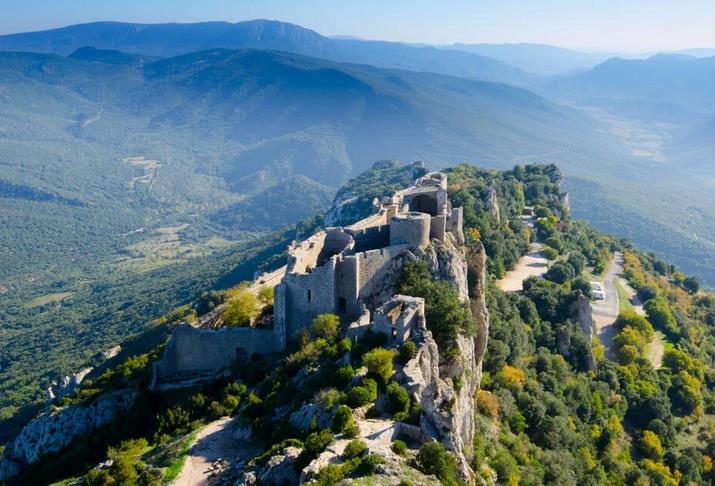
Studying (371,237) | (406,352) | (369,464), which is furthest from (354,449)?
(371,237)

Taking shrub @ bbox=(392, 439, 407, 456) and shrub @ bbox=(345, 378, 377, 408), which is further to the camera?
shrub @ bbox=(345, 378, 377, 408)

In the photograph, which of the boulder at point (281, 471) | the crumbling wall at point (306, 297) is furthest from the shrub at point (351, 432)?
the crumbling wall at point (306, 297)

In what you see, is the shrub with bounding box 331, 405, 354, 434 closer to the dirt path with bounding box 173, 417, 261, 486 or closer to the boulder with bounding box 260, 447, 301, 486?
the boulder with bounding box 260, 447, 301, 486

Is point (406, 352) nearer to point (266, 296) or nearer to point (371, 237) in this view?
point (371, 237)

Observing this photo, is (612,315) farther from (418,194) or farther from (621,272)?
(418,194)

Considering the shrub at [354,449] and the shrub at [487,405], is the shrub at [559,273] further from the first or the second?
the shrub at [354,449]

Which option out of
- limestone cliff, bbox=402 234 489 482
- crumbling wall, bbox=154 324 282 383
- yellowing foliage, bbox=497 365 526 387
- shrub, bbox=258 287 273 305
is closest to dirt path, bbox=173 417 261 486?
crumbling wall, bbox=154 324 282 383

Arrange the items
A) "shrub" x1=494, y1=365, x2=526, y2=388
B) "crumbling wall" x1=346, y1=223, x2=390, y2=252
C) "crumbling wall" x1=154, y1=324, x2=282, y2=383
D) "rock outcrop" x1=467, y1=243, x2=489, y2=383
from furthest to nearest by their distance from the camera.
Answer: "shrub" x1=494, y1=365, x2=526, y2=388
"rock outcrop" x1=467, y1=243, x2=489, y2=383
"crumbling wall" x1=346, y1=223, x2=390, y2=252
"crumbling wall" x1=154, y1=324, x2=282, y2=383
